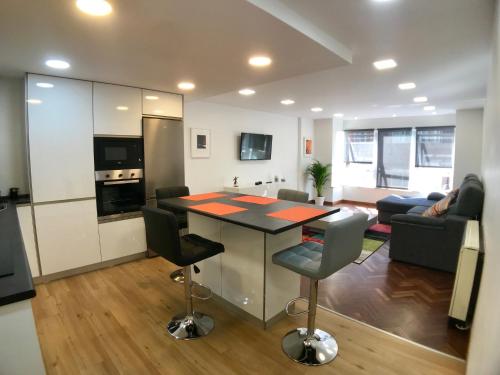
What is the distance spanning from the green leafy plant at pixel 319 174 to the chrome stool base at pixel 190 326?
608 centimetres

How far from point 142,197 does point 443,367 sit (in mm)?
3531

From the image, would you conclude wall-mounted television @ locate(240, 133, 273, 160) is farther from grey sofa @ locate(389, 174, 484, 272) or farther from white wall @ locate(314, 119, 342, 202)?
grey sofa @ locate(389, 174, 484, 272)

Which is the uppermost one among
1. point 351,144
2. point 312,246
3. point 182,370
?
point 351,144

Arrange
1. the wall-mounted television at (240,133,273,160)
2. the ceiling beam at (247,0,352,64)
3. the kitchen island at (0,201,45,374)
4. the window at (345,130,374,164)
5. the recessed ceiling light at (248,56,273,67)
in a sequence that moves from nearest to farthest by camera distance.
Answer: the kitchen island at (0,201,45,374) < the ceiling beam at (247,0,352,64) < the recessed ceiling light at (248,56,273,67) < the wall-mounted television at (240,133,273,160) < the window at (345,130,374,164)

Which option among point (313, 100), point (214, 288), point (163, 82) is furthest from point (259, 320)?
point (313, 100)

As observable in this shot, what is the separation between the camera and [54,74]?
119 inches

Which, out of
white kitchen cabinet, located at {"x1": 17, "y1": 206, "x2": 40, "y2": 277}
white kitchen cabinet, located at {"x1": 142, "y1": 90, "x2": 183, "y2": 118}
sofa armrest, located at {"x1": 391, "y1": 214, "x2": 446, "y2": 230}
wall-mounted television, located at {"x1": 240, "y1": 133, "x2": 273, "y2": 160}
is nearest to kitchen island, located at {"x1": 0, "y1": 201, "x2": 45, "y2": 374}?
white kitchen cabinet, located at {"x1": 17, "y1": 206, "x2": 40, "y2": 277}

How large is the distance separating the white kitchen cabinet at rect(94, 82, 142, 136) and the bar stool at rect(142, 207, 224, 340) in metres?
1.84

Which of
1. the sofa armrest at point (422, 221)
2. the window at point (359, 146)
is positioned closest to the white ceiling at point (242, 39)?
the sofa armrest at point (422, 221)

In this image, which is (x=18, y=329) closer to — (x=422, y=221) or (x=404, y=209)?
(x=422, y=221)

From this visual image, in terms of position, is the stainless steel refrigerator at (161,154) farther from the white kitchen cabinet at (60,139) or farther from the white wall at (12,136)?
the white wall at (12,136)

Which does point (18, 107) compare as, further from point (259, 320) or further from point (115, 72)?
point (259, 320)

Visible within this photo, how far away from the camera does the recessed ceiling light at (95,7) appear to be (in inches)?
62.6

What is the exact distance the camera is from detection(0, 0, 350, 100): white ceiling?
168 centimetres
